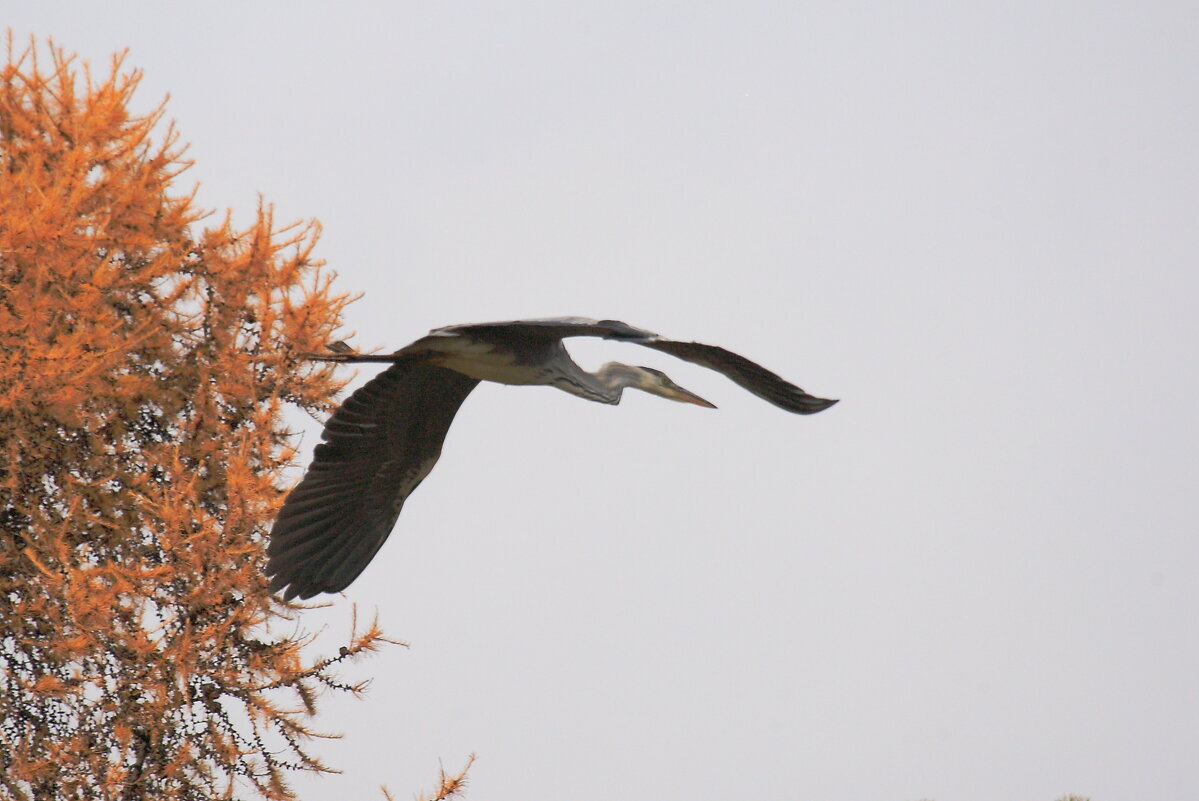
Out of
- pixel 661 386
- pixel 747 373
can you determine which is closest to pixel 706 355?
pixel 747 373

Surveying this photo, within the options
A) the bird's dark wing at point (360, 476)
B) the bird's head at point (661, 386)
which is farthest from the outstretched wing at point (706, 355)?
the bird's dark wing at point (360, 476)

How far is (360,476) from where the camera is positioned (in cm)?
714

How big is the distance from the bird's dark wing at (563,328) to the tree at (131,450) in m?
2.72

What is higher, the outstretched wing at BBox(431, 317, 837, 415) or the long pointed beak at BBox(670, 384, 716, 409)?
the long pointed beak at BBox(670, 384, 716, 409)

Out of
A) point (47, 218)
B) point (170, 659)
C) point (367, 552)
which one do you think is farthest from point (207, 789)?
point (47, 218)

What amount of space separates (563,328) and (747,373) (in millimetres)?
663

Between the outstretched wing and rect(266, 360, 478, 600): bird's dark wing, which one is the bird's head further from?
the outstretched wing

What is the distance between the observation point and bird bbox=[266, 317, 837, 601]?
643 cm

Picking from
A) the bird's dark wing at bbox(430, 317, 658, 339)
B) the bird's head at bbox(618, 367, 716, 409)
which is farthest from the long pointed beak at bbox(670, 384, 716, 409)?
the bird's dark wing at bbox(430, 317, 658, 339)

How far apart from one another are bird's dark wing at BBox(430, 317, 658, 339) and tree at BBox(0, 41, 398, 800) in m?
2.72

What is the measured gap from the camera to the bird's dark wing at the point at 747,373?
17.5 feet

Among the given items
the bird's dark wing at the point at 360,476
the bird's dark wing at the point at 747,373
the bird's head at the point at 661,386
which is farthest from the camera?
the bird's dark wing at the point at 360,476

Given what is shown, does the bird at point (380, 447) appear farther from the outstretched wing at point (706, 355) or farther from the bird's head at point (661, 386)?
the outstretched wing at point (706, 355)

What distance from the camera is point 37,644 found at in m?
8.42
